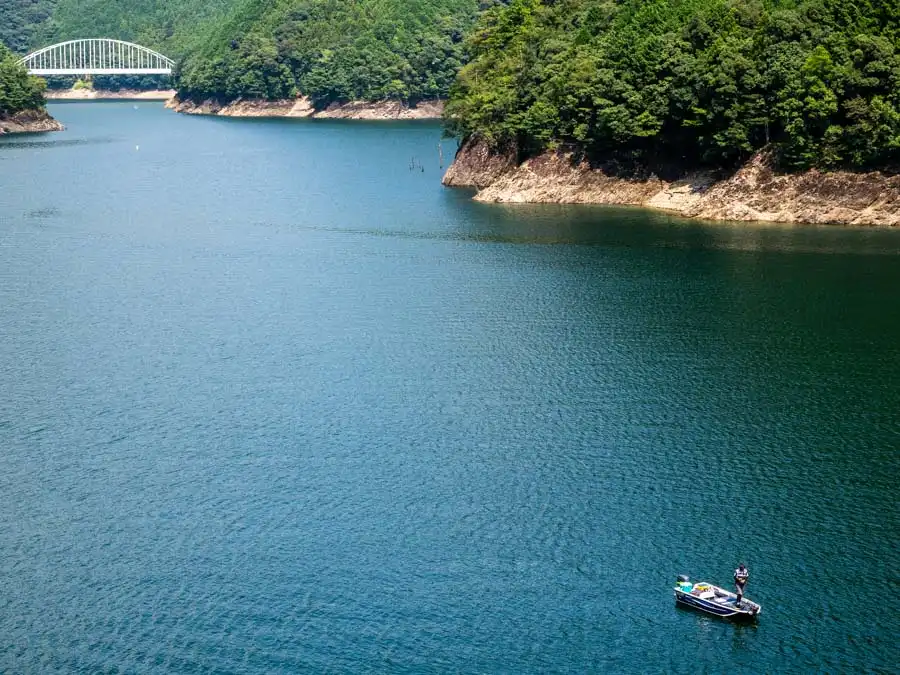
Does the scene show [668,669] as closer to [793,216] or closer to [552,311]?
[552,311]

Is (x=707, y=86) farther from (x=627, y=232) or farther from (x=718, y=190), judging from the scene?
(x=627, y=232)

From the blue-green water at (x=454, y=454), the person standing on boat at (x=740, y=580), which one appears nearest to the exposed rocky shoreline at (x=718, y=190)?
the blue-green water at (x=454, y=454)

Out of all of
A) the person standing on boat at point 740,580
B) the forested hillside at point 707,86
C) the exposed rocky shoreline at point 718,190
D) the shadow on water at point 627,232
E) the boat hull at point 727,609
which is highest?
the forested hillside at point 707,86

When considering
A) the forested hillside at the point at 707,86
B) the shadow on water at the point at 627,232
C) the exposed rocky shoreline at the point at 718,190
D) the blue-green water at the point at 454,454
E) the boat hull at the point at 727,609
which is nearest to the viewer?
the boat hull at the point at 727,609

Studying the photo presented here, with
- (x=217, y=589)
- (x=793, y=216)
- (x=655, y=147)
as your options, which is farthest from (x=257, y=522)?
(x=655, y=147)

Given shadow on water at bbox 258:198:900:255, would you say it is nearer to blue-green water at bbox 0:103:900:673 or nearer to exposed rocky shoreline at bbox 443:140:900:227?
blue-green water at bbox 0:103:900:673


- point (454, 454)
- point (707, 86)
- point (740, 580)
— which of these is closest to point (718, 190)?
point (707, 86)

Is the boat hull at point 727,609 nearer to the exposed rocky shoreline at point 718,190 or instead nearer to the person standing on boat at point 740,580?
the person standing on boat at point 740,580
